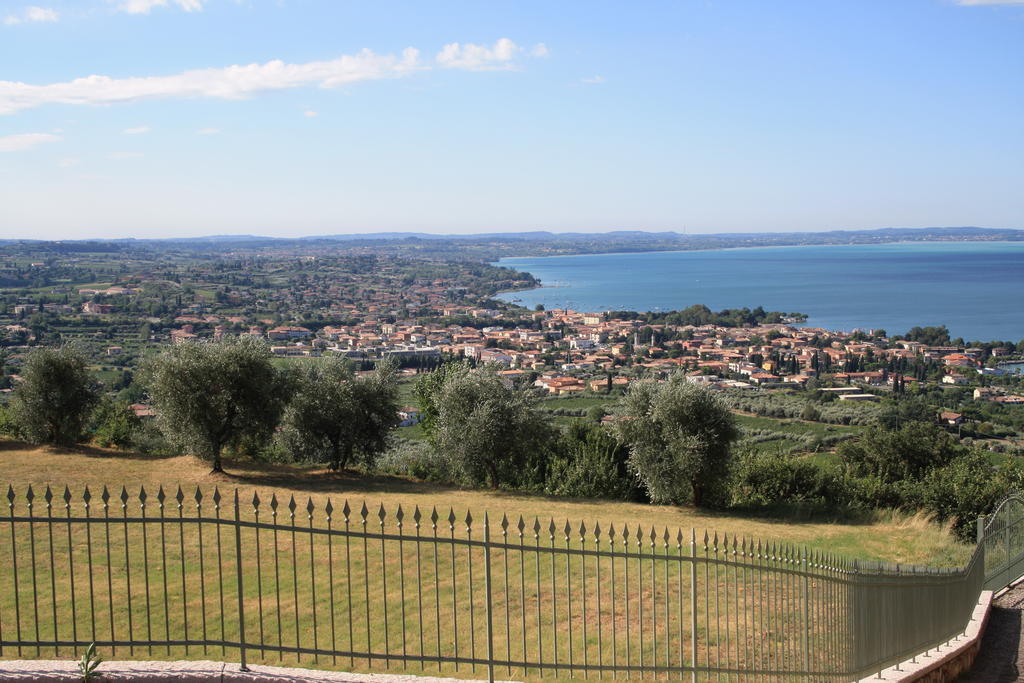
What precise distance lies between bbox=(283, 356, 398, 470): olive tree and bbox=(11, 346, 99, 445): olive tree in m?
4.75

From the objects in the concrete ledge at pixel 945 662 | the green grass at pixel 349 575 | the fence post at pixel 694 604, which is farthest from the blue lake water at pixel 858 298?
the fence post at pixel 694 604

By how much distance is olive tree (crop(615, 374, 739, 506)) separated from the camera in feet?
59.6

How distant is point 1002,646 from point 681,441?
8.89 m

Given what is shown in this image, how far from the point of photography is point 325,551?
10.3m

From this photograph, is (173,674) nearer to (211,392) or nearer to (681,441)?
(211,392)

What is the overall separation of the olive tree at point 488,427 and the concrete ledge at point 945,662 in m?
11.5

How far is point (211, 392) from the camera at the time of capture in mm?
17703

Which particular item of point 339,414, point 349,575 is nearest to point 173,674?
point 349,575

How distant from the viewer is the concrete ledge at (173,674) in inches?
198

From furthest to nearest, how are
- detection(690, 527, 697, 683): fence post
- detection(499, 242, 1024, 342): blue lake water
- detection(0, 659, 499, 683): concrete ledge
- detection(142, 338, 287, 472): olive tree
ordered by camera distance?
detection(499, 242, 1024, 342): blue lake water < detection(142, 338, 287, 472): olive tree < detection(690, 527, 697, 683): fence post < detection(0, 659, 499, 683): concrete ledge

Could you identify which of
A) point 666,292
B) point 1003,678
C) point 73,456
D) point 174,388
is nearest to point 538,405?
point 174,388

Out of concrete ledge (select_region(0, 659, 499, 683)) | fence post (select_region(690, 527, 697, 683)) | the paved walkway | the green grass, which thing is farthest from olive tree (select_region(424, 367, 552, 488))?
concrete ledge (select_region(0, 659, 499, 683))

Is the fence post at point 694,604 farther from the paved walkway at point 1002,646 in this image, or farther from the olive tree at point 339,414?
the olive tree at point 339,414

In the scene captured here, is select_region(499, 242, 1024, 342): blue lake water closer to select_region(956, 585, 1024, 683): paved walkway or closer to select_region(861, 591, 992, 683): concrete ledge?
select_region(956, 585, 1024, 683): paved walkway
